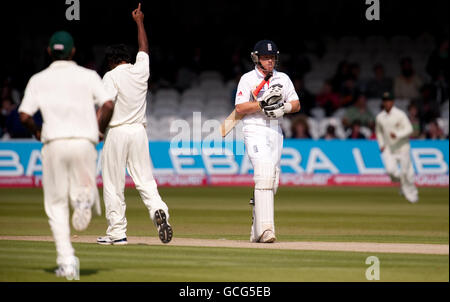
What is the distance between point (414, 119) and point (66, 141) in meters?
17.7

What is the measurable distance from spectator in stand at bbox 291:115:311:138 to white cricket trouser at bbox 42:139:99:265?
1633 cm

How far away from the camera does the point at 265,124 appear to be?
11242mm

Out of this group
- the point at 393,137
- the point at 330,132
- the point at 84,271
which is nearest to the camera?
the point at 84,271

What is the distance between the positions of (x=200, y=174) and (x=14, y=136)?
457 cm

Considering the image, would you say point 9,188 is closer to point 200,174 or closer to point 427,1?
point 200,174

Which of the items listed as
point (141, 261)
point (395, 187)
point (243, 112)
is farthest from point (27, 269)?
point (395, 187)

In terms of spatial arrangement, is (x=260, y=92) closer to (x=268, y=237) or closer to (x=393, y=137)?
Result: (x=268, y=237)

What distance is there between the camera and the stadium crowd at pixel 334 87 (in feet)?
80.9

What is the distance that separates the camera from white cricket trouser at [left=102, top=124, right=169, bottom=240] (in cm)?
1054

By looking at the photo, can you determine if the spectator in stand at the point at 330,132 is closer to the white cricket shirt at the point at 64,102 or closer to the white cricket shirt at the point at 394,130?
the white cricket shirt at the point at 394,130

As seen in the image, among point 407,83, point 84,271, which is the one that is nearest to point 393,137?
point 407,83

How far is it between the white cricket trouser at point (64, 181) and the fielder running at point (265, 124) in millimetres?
3302

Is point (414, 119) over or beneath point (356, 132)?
over

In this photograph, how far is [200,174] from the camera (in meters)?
23.4
